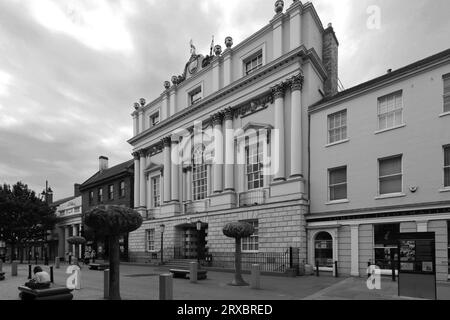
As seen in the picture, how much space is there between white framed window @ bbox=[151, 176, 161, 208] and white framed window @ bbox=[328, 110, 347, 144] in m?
18.3

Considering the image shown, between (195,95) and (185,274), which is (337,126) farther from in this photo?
(195,95)

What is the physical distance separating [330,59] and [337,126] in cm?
676

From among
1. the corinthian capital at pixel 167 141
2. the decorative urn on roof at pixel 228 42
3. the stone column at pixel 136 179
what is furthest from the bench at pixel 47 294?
the stone column at pixel 136 179

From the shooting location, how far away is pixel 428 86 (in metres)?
18.8

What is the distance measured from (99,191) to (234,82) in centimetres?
2565

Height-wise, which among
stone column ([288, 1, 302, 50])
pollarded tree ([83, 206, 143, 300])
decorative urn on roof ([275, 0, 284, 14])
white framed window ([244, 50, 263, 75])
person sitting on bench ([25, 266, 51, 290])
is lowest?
person sitting on bench ([25, 266, 51, 290])

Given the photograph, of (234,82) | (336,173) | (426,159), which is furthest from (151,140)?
(426,159)

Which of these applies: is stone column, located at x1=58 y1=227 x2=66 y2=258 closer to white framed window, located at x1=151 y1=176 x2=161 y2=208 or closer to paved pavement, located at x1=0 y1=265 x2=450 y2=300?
white framed window, located at x1=151 y1=176 x2=161 y2=208

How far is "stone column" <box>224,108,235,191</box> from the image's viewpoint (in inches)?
1088

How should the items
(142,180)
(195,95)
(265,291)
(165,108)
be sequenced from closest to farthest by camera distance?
(265,291), (195,95), (165,108), (142,180)

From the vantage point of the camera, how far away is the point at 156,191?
121 feet

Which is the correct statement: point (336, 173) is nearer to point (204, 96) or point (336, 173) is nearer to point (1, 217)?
point (204, 96)

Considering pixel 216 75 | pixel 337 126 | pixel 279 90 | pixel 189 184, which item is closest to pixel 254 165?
pixel 279 90

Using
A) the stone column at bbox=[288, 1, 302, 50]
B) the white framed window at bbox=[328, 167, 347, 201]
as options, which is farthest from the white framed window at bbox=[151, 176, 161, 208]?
the white framed window at bbox=[328, 167, 347, 201]
